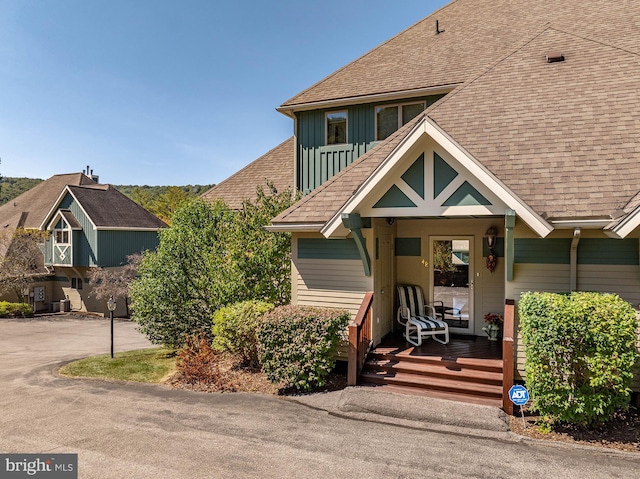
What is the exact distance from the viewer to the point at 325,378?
27.0 ft

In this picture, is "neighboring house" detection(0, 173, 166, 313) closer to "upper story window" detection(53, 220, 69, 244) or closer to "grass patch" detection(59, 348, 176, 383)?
"upper story window" detection(53, 220, 69, 244)

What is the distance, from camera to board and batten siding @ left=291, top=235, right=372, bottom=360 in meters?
8.55

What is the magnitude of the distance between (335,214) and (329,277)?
1.64 meters

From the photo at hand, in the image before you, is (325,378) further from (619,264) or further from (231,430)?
(619,264)

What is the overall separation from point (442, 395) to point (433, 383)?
0.28 metres

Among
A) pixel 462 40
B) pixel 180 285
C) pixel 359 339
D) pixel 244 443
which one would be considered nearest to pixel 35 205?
pixel 180 285

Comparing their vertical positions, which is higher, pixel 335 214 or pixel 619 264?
pixel 335 214

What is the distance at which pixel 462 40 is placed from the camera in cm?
1267

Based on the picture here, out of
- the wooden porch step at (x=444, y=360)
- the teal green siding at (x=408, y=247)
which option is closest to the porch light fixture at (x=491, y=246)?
the teal green siding at (x=408, y=247)

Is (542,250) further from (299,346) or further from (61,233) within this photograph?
(61,233)

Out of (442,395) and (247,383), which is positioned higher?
(442,395)

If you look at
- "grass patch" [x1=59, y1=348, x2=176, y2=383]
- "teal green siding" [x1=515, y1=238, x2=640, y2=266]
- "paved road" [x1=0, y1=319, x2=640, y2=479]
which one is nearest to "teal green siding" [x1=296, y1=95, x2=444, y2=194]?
"teal green siding" [x1=515, y1=238, x2=640, y2=266]

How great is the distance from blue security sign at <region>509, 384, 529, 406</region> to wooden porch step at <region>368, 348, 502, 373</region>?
127cm

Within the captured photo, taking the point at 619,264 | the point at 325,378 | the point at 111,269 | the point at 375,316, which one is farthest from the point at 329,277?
the point at 111,269
